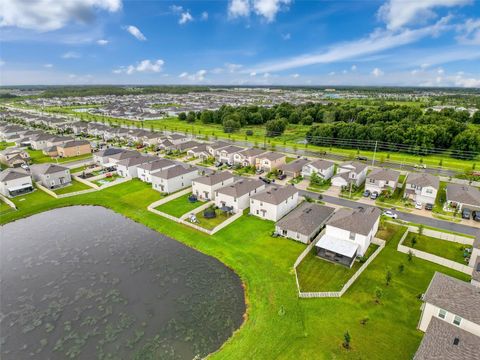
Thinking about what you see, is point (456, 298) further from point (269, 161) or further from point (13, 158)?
point (13, 158)

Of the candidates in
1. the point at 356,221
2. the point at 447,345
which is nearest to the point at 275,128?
the point at 356,221

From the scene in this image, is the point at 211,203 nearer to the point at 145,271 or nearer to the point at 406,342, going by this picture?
the point at 145,271

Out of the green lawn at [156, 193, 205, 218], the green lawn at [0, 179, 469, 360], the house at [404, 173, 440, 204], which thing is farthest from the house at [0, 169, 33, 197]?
the house at [404, 173, 440, 204]

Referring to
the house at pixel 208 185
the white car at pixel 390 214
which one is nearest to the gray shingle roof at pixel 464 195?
the white car at pixel 390 214

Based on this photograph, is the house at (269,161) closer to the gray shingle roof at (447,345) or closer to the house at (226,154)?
the house at (226,154)

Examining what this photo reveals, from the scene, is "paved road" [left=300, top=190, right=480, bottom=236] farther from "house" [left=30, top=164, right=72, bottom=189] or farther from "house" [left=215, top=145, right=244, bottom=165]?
"house" [left=30, top=164, right=72, bottom=189]

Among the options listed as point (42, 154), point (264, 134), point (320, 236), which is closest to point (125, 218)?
point (320, 236)
